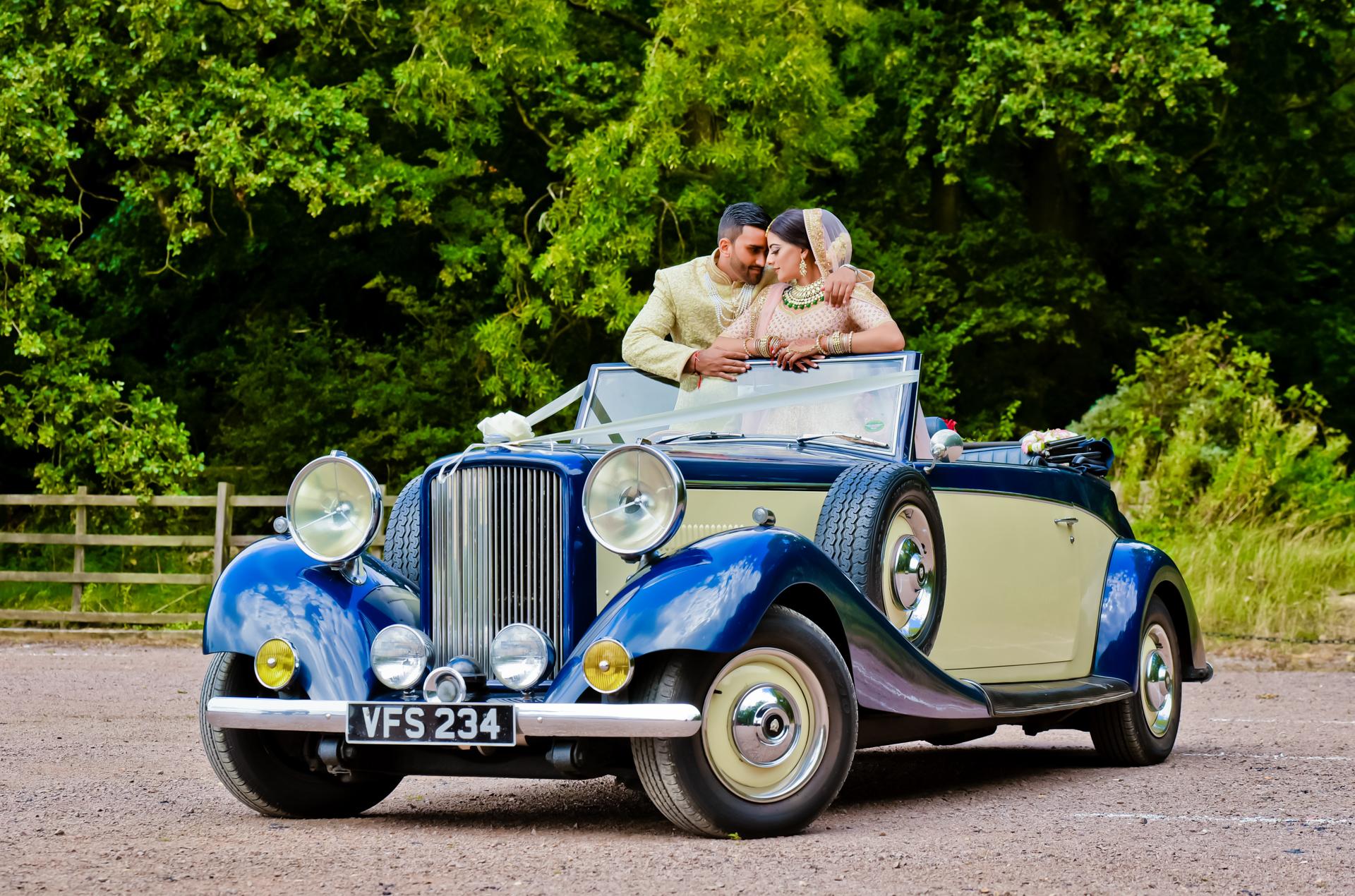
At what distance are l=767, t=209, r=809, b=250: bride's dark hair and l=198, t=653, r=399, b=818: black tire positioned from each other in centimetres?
265

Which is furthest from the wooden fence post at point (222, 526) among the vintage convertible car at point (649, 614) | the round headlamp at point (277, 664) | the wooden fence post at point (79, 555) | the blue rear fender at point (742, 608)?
the blue rear fender at point (742, 608)

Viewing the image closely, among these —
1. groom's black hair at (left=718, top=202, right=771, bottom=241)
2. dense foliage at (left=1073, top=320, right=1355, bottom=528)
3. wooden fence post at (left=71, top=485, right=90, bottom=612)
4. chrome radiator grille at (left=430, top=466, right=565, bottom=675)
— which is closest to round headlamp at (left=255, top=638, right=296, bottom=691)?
chrome radiator grille at (left=430, top=466, right=565, bottom=675)

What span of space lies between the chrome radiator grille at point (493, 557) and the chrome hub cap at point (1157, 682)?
3.58 metres

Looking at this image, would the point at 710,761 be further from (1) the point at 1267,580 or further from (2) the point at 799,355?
(1) the point at 1267,580

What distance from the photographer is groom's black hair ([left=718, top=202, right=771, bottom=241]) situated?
7.56 metres

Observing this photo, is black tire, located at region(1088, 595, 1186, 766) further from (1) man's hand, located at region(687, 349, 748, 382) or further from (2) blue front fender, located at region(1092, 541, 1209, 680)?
(1) man's hand, located at region(687, 349, 748, 382)

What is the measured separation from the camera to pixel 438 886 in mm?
4613

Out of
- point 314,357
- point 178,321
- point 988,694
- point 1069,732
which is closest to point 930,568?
point 988,694

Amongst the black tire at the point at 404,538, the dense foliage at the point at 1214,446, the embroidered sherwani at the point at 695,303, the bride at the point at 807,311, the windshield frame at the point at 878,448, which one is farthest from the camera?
the dense foliage at the point at 1214,446

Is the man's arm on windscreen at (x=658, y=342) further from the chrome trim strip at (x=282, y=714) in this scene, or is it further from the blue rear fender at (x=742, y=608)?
the chrome trim strip at (x=282, y=714)

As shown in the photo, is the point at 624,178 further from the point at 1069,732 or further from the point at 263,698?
the point at 263,698

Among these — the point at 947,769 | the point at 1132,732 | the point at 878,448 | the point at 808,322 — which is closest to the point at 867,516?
the point at 878,448

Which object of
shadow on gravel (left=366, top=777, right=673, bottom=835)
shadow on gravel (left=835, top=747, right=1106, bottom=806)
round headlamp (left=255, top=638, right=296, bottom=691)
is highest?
round headlamp (left=255, top=638, right=296, bottom=691)

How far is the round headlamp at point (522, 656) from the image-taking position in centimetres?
562
